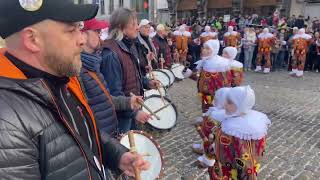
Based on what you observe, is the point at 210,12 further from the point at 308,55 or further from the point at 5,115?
the point at 5,115

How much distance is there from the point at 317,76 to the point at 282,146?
30.5 ft

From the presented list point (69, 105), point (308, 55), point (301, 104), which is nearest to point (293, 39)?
point (308, 55)

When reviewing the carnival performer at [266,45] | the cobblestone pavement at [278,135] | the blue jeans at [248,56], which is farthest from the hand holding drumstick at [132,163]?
the blue jeans at [248,56]

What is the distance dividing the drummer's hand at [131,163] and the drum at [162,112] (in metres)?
3.62

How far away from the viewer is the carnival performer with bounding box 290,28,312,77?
561 inches

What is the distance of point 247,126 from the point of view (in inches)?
127

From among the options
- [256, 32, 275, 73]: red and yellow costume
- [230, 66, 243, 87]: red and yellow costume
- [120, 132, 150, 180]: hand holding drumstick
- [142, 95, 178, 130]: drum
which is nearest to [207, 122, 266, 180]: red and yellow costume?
[120, 132, 150, 180]: hand holding drumstick

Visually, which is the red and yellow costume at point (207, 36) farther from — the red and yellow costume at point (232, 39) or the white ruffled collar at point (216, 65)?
the white ruffled collar at point (216, 65)

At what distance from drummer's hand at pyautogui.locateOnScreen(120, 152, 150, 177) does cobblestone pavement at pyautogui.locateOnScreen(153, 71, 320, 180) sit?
294 centimetres

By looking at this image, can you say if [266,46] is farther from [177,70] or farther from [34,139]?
[34,139]

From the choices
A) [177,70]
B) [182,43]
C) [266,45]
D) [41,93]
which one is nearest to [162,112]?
[41,93]

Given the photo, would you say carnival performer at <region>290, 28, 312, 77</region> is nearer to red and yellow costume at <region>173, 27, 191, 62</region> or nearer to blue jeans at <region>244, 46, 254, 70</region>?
blue jeans at <region>244, 46, 254, 70</region>

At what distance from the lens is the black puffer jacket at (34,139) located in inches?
47.8

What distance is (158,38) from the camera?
39.3 feet
